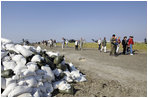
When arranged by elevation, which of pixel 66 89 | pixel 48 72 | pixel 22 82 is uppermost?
pixel 48 72

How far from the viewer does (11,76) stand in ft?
10.8

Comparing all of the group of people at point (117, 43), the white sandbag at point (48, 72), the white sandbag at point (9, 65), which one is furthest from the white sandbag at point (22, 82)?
the group of people at point (117, 43)

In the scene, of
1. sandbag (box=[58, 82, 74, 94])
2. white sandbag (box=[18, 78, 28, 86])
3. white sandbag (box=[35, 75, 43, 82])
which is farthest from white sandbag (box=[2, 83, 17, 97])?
sandbag (box=[58, 82, 74, 94])

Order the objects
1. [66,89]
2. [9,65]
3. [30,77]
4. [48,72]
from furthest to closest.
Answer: [48,72] → [9,65] → [66,89] → [30,77]

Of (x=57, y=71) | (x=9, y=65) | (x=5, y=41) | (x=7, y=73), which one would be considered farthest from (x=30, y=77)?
(x=5, y=41)

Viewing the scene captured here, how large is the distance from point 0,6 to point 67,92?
3.06 meters

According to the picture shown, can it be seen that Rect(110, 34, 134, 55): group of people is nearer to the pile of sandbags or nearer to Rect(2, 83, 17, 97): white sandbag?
the pile of sandbags

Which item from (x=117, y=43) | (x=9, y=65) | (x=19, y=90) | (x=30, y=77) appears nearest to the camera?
(x=19, y=90)

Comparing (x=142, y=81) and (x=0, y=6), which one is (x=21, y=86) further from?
(x=142, y=81)

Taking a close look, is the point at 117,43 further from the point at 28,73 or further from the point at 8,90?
the point at 8,90

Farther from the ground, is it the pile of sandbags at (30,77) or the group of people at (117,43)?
the group of people at (117,43)

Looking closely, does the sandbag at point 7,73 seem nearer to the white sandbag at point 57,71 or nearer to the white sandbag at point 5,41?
the white sandbag at point 57,71

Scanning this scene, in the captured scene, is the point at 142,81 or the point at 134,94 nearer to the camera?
the point at 134,94

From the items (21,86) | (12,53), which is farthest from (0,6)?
(21,86)
